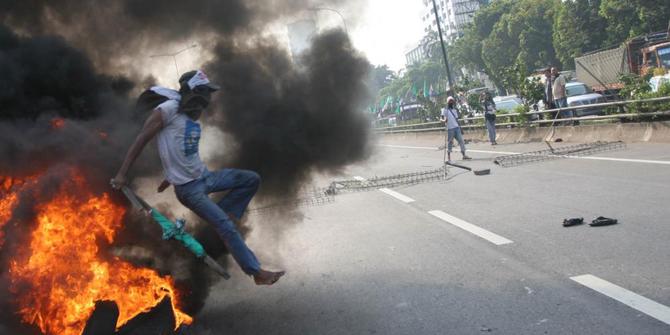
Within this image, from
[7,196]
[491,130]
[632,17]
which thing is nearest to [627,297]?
[7,196]

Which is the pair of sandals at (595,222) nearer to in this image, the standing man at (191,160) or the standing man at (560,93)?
the standing man at (191,160)

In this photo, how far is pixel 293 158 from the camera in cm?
613

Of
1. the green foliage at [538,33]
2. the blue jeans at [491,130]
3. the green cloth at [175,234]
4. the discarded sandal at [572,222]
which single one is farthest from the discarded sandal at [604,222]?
the green foliage at [538,33]

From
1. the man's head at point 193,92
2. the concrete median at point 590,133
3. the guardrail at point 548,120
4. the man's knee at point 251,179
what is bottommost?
the concrete median at point 590,133

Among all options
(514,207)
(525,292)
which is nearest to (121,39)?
(525,292)

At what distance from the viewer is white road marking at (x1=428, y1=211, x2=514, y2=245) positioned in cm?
622

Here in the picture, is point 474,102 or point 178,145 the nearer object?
point 178,145

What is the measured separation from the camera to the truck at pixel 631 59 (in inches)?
1009

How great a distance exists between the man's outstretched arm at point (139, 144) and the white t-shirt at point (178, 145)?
0.07 meters

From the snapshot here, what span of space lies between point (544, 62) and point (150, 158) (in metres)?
56.5

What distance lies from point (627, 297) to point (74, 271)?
3.63 m

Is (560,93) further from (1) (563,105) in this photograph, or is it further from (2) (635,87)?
(2) (635,87)

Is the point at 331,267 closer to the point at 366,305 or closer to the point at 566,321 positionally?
the point at 366,305

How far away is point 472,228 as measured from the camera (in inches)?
274
